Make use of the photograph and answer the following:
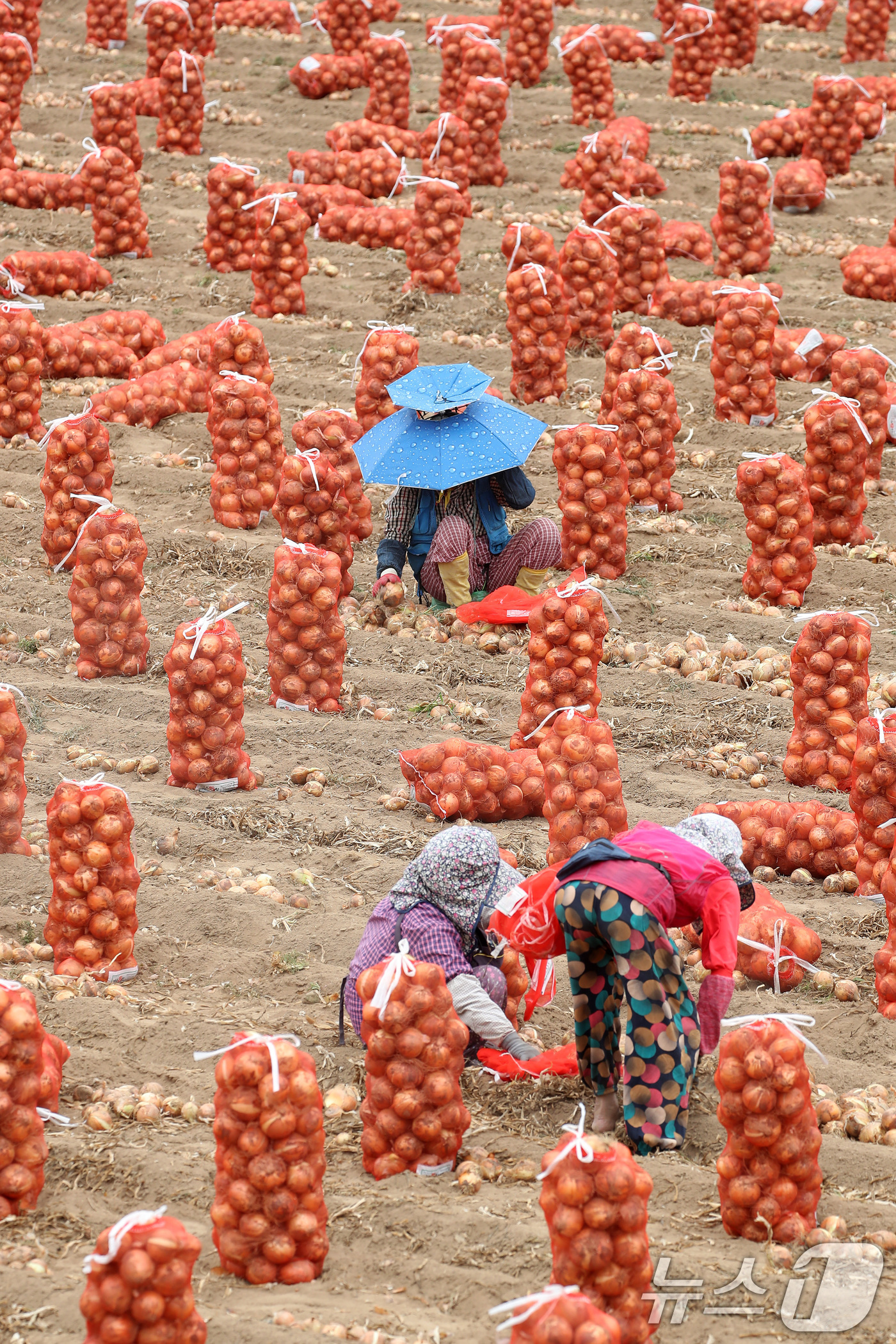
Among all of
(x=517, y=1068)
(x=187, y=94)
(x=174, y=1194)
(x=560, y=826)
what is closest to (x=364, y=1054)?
(x=517, y=1068)

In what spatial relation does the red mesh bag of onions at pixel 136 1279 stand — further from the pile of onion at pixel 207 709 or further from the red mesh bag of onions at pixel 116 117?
the red mesh bag of onions at pixel 116 117

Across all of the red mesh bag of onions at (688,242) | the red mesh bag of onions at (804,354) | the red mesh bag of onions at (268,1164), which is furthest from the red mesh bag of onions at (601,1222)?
the red mesh bag of onions at (688,242)

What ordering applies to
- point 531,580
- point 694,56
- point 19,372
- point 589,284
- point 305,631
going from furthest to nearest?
point 694,56 → point 589,284 → point 19,372 → point 531,580 → point 305,631

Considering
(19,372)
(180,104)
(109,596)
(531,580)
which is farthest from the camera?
(180,104)

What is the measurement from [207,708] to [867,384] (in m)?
3.66

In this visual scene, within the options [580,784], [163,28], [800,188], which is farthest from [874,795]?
[163,28]

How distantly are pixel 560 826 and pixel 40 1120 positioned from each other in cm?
190

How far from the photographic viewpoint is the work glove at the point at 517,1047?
393 cm

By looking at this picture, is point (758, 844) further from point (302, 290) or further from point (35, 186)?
point (35, 186)

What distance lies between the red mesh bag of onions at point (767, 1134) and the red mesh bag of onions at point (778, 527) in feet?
11.9

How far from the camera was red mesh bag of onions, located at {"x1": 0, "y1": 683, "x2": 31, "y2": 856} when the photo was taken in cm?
473

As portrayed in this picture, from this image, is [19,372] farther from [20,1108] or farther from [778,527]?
[20,1108]

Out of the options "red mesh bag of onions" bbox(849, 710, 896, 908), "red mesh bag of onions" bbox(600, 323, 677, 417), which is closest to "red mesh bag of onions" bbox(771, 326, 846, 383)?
"red mesh bag of onions" bbox(600, 323, 677, 417)

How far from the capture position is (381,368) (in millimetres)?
7727
